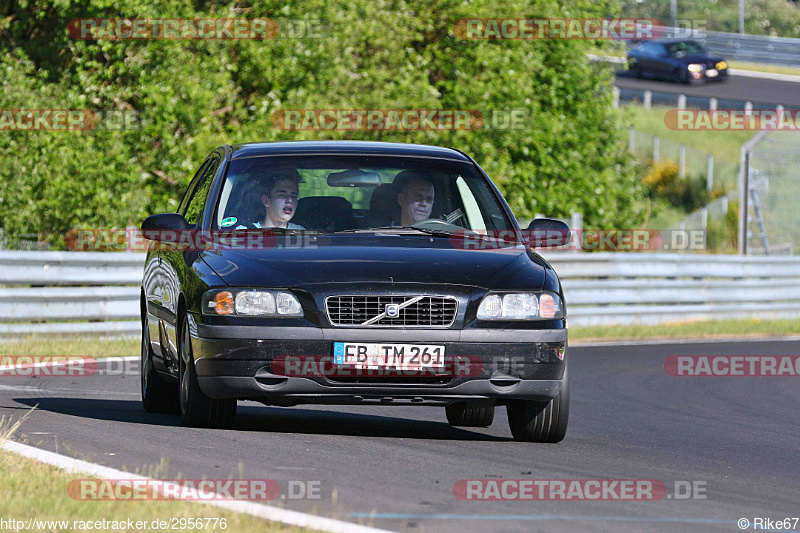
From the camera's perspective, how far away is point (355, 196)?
8.88 meters

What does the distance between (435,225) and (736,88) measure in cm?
4775

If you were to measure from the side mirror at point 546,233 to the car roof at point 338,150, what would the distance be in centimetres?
69

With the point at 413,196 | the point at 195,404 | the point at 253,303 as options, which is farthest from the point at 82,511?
the point at 413,196

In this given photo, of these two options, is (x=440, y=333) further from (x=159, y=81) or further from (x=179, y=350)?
(x=159, y=81)

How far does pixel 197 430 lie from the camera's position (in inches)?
311

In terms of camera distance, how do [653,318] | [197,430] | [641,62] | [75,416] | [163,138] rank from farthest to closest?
[641,62] < [163,138] < [653,318] < [75,416] < [197,430]

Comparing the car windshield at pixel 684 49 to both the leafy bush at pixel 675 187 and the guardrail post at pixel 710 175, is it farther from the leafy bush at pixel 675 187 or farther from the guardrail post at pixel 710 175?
the guardrail post at pixel 710 175

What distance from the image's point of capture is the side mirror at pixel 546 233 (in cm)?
880

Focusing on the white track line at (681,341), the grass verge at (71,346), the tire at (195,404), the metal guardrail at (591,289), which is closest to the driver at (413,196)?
the tire at (195,404)

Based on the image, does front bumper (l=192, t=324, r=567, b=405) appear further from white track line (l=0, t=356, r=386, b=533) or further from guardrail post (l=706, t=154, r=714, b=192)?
guardrail post (l=706, t=154, r=714, b=192)

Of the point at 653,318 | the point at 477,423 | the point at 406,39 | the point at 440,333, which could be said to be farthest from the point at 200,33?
the point at 440,333

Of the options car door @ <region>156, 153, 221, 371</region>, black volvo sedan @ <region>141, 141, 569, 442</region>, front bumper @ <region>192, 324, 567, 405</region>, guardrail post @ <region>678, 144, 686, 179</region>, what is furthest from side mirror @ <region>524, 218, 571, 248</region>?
guardrail post @ <region>678, 144, 686, 179</region>

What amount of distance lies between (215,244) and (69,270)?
7807 mm

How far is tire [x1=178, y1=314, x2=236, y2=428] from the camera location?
784cm
